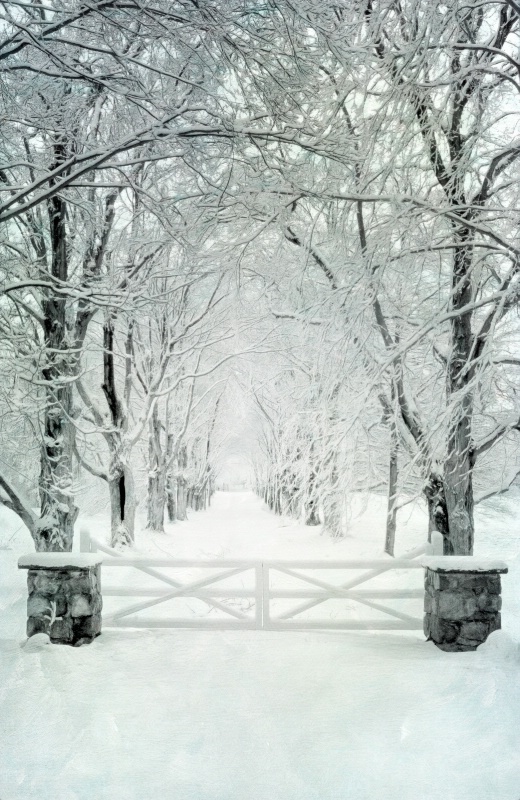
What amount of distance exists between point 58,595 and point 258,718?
8.13ft

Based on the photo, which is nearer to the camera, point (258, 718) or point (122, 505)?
point (258, 718)

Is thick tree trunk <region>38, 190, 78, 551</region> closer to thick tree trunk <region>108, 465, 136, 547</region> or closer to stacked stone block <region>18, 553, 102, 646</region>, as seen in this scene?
stacked stone block <region>18, 553, 102, 646</region>

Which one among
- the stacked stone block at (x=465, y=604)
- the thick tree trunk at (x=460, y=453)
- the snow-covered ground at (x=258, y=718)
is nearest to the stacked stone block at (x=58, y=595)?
the snow-covered ground at (x=258, y=718)

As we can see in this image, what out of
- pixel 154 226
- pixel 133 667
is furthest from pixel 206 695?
pixel 154 226

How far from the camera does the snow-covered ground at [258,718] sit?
131 inches

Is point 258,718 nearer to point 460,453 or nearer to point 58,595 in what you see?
point 58,595

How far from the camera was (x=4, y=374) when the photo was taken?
8797 mm

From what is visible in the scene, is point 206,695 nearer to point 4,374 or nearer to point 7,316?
point 4,374

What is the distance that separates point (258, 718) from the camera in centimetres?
420

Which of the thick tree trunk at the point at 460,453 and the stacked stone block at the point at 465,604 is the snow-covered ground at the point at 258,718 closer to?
the stacked stone block at the point at 465,604

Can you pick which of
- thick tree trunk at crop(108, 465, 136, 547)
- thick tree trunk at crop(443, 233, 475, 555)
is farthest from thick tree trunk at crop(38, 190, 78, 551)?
thick tree trunk at crop(443, 233, 475, 555)

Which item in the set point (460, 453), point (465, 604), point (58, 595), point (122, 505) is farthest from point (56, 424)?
point (465, 604)

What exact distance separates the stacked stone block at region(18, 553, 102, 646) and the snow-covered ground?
0.79 ft

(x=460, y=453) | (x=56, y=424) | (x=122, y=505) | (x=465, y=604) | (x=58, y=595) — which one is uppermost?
(x=56, y=424)
